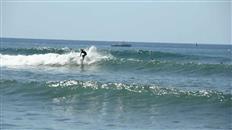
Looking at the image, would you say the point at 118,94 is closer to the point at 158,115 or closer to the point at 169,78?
the point at 158,115

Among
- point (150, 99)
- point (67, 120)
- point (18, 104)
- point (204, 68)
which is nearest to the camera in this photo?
point (67, 120)

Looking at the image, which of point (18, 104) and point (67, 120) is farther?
point (18, 104)

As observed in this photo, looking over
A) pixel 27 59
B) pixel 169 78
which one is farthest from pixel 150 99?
pixel 27 59

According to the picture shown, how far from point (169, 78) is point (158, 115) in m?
10.6

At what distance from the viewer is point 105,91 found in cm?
1714

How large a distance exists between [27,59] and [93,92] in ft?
61.8

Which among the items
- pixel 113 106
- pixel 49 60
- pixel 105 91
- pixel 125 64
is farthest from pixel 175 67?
pixel 113 106

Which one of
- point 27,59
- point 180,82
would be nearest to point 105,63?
point 27,59

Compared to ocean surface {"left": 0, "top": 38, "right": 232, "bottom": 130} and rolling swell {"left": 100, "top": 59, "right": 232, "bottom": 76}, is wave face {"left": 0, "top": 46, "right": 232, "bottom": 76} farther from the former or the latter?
ocean surface {"left": 0, "top": 38, "right": 232, "bottom": 130}

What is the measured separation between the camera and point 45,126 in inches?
441

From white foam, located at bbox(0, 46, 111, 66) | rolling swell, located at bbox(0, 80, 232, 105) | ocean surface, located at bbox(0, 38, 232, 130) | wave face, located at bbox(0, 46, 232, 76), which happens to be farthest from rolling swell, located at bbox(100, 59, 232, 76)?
rolling swell, located at bbox(0, 80, 232, 105)

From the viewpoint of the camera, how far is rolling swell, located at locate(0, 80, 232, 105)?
15922mm

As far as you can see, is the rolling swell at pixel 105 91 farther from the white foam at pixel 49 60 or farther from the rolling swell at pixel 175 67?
the white foam at pixel 49 60

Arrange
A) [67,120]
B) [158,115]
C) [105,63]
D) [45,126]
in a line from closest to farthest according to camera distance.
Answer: [45,126], [67,120], [158,115], [105,63]
